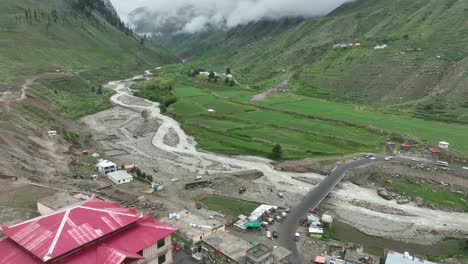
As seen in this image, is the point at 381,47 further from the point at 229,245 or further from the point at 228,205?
the point at 229,245

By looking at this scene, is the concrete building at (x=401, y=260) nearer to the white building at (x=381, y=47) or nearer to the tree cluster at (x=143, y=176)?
the tree cluster at (x=143, y=176)

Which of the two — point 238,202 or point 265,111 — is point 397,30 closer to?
point 265,111

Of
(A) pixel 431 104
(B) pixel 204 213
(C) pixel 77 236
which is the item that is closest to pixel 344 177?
(B) pixel 204 213

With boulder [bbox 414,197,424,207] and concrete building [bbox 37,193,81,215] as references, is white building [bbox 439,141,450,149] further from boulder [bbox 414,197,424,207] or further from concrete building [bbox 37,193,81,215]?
concrete building [bbox 37,193,81,215]

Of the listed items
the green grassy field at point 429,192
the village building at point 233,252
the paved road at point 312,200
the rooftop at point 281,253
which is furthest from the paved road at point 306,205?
the green grassy field at point 429,192

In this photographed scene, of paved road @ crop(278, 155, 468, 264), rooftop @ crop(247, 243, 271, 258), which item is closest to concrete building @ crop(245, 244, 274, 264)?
rooftop @ crop(247, 243, 271, 258)

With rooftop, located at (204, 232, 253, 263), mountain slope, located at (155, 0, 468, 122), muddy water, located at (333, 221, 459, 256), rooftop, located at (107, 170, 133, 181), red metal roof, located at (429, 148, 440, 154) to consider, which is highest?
mountain slope, located at (155, 0, 468, 122)
